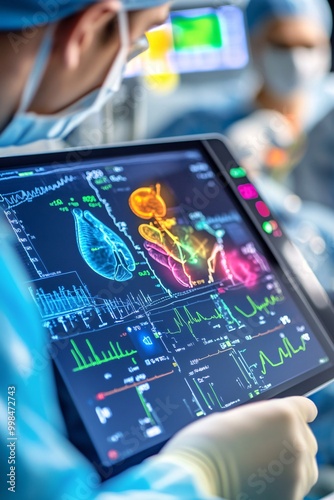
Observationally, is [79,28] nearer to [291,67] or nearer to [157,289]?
[157,289]

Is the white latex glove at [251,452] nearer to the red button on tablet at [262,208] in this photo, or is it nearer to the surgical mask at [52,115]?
the red button on tablet at [262,208]

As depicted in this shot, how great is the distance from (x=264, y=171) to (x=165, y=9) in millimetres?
1031

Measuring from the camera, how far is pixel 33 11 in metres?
0.62

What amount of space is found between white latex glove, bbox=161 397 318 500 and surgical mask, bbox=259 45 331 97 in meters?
1.43

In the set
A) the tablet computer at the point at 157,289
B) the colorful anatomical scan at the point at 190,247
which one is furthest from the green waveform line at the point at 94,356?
the colorful anatomical scan at the point at 190,247

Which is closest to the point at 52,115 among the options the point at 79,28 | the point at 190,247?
the point at 79,28

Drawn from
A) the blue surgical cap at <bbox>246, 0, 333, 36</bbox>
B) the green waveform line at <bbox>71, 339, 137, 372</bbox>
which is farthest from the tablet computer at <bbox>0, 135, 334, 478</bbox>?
the blue surgical cap at <bbox>246, 0, 333, 36</bbox>

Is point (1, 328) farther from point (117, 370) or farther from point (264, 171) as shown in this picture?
point (264, 171)

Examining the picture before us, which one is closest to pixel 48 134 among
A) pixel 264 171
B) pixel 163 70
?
pixel 264 171

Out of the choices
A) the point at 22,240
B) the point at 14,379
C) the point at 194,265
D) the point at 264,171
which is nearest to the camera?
the point at 14,379

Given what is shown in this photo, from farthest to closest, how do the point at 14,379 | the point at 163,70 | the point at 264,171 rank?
the point at 163,70 < the point at 264,171 < the point at 14,379

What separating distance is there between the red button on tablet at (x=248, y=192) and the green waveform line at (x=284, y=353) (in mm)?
179

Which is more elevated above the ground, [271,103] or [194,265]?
[271,103]

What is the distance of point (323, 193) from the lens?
2068mm
